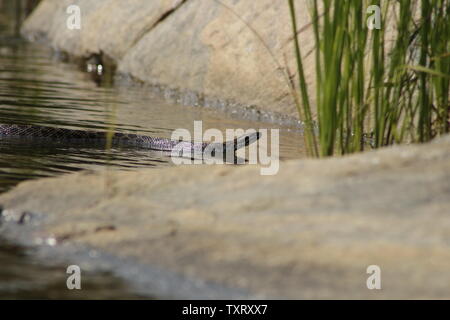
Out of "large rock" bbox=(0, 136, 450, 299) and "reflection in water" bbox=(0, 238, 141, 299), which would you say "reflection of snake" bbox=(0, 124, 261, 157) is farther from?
"reflection in water" bbox=(0, 238, 141, 299)

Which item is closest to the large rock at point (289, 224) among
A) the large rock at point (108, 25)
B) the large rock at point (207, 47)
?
the large rock at point (207, 47)

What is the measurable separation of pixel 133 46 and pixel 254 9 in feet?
9.85

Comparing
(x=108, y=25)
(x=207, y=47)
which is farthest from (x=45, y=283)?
(x=108, y=25)

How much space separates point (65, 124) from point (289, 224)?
17.8 ft

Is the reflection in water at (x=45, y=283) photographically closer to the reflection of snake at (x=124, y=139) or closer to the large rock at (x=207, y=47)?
the reflection of snake at (x=124, y=139)

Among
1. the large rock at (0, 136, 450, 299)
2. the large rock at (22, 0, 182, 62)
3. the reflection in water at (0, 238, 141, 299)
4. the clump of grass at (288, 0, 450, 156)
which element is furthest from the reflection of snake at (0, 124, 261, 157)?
the large rock at (22, 0, 182, 62)

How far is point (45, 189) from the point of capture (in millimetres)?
5270

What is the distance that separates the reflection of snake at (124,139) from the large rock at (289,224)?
11.2ft

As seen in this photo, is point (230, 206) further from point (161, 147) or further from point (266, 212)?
point (161, 147)

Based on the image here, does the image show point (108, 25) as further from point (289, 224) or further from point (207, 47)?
point (289, 224)

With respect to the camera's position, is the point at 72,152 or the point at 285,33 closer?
the point at 72,152

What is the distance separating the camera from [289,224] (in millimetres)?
4305

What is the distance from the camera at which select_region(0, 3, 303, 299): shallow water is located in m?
4.23

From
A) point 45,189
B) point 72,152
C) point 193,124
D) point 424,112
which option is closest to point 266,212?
point 45,189
